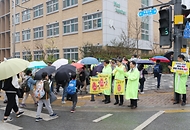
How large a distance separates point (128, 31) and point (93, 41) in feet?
17.8

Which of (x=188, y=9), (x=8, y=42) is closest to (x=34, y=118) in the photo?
(x=188, y=9)

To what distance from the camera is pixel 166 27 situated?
27.7 ft

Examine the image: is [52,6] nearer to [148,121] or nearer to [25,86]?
[25,86]

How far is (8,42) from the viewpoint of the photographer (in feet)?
171

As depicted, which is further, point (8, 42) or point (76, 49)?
point (8, 42)

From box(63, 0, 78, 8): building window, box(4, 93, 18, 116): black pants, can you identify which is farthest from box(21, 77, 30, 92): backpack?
box(63, 0, 78, 8): building window

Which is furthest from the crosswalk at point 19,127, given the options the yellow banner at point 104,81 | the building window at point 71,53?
the building window at point 71,53

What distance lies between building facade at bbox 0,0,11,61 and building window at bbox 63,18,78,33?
25.2 m

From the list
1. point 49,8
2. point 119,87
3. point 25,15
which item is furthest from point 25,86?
point 25,15

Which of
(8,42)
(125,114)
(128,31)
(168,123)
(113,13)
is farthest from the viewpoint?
(8,42)

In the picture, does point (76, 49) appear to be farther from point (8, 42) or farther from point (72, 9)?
point (8, 42)

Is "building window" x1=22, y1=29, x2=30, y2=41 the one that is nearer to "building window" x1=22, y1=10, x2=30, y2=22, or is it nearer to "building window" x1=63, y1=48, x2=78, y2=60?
"building window" x1=22, y1=10, x2=30, y2=22

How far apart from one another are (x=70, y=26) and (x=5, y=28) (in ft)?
95.5

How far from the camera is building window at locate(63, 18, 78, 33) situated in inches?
1187
